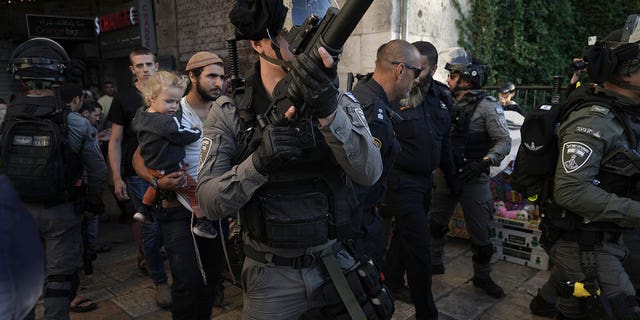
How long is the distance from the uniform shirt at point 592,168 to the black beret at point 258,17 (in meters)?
1.74

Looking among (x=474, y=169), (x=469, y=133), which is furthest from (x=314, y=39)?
(x=469, y=133)

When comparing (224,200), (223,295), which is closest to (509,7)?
(223,295)

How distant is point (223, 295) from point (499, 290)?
2506mm

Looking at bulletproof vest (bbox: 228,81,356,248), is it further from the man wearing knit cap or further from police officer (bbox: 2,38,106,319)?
police officer (bbox: 2,38,106,319)

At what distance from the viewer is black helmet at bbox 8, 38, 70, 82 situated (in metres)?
2.69

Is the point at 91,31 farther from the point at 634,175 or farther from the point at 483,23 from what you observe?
the point at 634,175

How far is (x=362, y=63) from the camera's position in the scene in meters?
5.78

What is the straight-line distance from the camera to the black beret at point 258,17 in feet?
5.47

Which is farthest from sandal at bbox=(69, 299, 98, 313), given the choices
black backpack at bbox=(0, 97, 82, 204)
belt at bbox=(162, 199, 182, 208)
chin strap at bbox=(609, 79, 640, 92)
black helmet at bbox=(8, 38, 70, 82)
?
chin strap at bbox=(609, 79, 640, 92)

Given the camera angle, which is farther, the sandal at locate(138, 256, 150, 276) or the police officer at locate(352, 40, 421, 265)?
the sandal at locate(138, 256, 150, 276)

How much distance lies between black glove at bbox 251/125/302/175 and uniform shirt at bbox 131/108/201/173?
1.34 meters

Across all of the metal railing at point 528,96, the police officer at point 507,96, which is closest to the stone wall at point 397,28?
the police officer at point 507,96

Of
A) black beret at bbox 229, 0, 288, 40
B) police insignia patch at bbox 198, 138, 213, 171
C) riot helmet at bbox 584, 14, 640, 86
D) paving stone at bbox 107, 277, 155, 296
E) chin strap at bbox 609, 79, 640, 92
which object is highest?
black beret at bbox 229, 0, 288, 40

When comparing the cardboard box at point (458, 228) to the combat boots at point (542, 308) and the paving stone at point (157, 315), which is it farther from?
the paving stone at point (157, 315)
